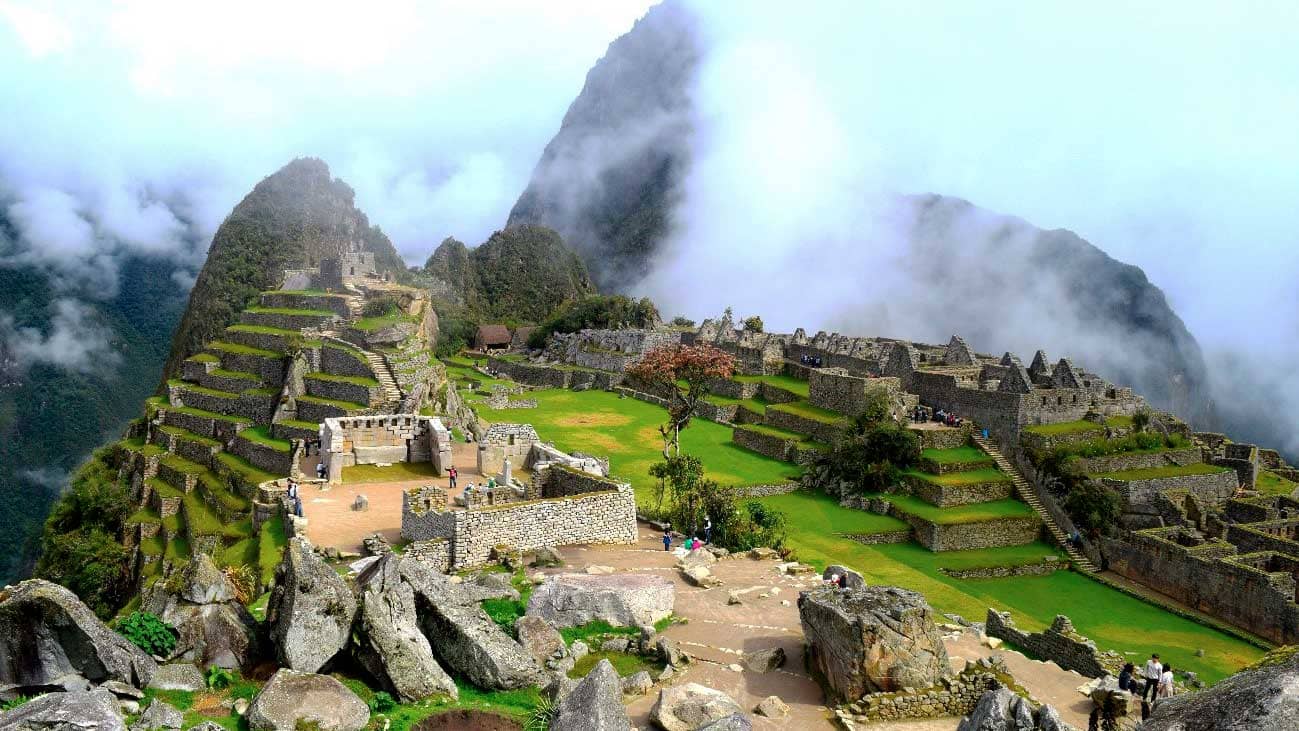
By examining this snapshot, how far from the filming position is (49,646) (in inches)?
397

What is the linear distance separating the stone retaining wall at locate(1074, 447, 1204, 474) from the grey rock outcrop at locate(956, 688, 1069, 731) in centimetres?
2734

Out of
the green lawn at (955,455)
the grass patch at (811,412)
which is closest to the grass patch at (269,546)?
the green lawn at (955,455)

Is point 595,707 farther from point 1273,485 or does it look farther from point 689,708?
point 1273,485

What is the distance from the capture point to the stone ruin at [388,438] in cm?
2656

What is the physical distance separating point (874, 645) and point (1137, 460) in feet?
94.7

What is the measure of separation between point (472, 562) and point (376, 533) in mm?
3076

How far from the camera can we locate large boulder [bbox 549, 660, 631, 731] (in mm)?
8938

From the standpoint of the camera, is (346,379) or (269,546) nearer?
(269,546)

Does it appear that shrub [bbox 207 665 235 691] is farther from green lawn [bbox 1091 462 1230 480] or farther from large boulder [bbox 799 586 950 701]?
green lawn [bbox 1091 462 1230 480]

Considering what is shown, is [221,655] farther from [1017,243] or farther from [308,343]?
[1017,243]

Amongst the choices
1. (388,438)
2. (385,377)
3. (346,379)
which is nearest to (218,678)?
(388,438)

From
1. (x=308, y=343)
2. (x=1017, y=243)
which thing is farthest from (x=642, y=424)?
(x=1017, y=243)

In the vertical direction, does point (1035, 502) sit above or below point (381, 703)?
above

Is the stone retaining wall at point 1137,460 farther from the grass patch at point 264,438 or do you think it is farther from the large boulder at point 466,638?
the large boulder at point 466,638
